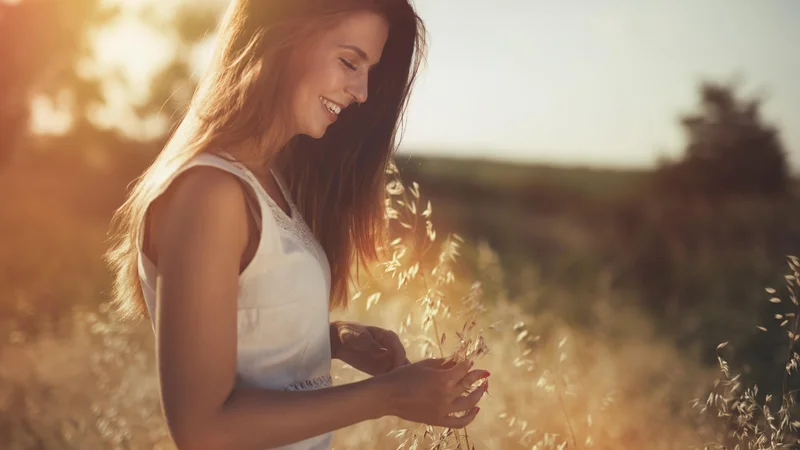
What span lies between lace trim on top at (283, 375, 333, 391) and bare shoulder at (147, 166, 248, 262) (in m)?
0.39

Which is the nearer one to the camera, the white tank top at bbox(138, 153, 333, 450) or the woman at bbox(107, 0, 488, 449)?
the woman at bbox(107, 0, 488, 449)

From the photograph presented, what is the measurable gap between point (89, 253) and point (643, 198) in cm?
1194

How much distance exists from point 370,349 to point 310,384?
0.36 metres

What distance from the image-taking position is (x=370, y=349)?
2.08 m

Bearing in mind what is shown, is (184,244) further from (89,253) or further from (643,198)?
(643,198)

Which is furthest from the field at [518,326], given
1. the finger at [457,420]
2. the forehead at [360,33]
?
the forehead at [360,33]

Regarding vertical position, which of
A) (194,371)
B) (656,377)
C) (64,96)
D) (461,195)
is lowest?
(461,195)

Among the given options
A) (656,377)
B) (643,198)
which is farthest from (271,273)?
(643,198)

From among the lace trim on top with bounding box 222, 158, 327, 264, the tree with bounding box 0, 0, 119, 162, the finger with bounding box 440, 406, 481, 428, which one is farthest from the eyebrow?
the tree with bounding box 0, 0, 119, 162

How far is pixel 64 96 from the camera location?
42.1 ft

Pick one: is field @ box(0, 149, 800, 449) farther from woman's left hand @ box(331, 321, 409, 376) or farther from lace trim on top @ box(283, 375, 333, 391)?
lace trim on top @ box(283, 375, 333, 391)

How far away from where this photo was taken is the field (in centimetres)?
377

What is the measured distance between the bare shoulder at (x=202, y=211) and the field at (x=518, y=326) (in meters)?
1.06

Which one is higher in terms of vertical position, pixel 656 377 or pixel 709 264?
pixel 656 377
